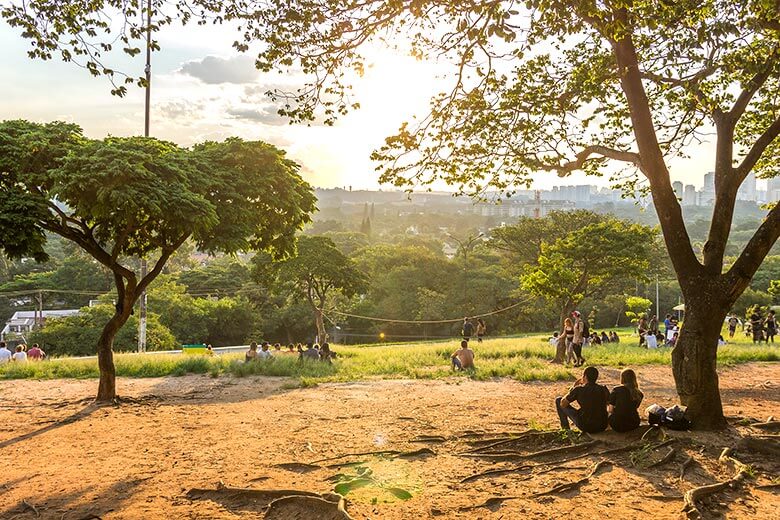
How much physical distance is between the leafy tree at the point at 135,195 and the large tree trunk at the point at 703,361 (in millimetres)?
8191

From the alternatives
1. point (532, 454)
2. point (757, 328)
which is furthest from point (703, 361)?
point (757, 328)

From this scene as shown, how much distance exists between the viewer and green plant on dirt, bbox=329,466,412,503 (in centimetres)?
643

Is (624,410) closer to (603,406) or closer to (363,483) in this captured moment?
(603,406)

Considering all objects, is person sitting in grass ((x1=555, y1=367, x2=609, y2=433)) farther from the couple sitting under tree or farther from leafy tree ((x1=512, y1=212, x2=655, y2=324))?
leafy tree ((x1=512, y1=212, x2=655, y2=324))

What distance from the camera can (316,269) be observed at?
29938 millimetres

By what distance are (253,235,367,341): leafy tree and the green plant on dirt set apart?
22704 mm

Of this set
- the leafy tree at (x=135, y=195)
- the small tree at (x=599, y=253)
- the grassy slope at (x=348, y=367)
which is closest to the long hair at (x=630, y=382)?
the grassy slope at (x=348, y=367)

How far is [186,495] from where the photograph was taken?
652 centimetres

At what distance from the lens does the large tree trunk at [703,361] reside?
836 cm

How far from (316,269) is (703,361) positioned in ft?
75.8

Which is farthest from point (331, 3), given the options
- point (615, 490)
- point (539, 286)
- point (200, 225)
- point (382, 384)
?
point (539, 286)

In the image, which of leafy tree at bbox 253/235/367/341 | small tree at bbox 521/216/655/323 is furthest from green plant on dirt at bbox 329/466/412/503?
leafy tree at bbox 253/235/367/341

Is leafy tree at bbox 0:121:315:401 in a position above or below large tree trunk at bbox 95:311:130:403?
above

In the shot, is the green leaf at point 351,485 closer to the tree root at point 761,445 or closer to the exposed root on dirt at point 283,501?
the exposed root on dirt at point 283,501
